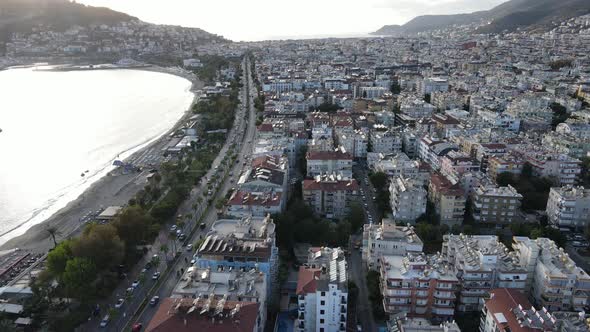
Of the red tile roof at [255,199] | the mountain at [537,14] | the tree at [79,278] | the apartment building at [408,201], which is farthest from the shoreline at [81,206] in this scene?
the mountain at [537,14]

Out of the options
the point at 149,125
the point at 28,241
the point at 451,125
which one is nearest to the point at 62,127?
the point at 149,125

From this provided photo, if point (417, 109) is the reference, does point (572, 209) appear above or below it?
below

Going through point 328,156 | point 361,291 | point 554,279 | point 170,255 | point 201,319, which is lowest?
point 361,291

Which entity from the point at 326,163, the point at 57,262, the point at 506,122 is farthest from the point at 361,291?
the point at 506,122

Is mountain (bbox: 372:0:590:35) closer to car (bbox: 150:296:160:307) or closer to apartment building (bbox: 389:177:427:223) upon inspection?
apartment building (bbox: 389:177:427:223)

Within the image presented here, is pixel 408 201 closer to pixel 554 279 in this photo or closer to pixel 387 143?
pixel 554 279

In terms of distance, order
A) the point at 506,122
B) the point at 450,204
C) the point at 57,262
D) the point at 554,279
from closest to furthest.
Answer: the point at 554,279, the point at 57,262, the point at 450,204, the point at 506,122
